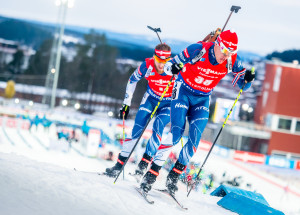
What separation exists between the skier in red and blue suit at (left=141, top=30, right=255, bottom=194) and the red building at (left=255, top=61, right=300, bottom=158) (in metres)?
23.3

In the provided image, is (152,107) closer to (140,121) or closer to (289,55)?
(140,121)

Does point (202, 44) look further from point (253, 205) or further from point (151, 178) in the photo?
point (253, 205)

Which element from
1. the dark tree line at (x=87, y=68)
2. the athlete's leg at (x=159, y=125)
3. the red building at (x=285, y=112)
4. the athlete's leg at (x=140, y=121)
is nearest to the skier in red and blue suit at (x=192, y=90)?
the athlete's leg at (x=159, y=125)

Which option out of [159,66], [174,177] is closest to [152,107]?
[159,66]

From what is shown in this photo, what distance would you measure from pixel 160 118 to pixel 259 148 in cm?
2398

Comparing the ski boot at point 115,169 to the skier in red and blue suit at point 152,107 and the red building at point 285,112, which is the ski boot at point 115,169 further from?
the red building at point 285,112

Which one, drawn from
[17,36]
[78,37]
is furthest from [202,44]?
[17,36]

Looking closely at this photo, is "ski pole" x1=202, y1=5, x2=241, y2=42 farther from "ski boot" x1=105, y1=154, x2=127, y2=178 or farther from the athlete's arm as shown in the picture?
"ski boot" x1=105, y1=154, x2=127, y2=178

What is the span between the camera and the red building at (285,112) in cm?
2627

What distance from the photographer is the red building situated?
26266 mm

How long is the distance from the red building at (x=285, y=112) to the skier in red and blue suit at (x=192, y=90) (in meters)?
23.3

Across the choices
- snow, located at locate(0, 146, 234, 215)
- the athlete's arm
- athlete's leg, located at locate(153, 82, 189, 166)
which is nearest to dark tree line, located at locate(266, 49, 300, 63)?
the athlete's arm

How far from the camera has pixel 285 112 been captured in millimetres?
26391

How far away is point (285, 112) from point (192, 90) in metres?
23.7
